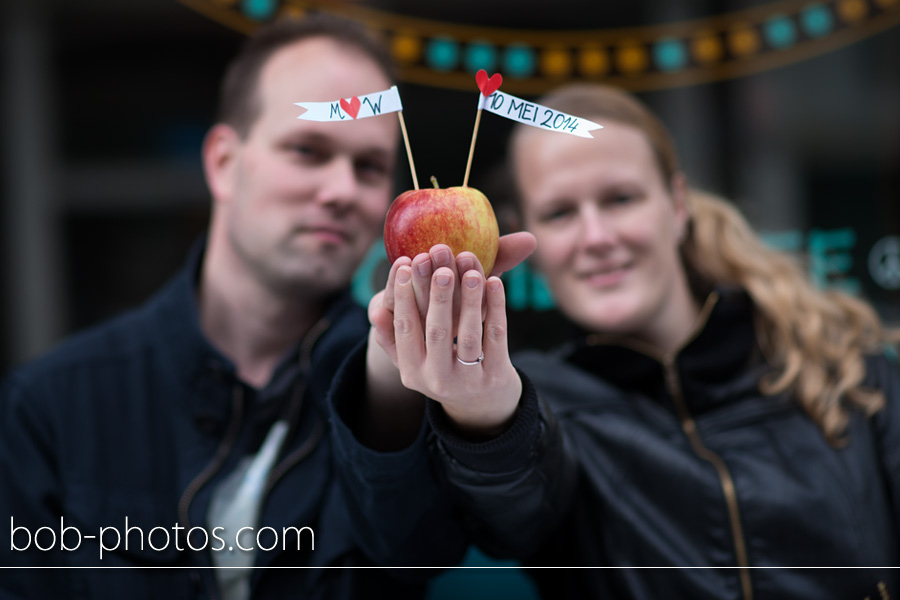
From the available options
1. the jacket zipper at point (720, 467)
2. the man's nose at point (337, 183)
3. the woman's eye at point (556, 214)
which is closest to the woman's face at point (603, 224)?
the woman's eye at point (556, 214)

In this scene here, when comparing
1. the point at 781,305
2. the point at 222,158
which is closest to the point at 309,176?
the point at 222,158

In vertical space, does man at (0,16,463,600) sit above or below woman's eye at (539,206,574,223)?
below

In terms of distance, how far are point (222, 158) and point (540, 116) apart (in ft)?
3.00

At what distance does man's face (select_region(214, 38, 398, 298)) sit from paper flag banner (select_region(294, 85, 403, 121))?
0.44 metres

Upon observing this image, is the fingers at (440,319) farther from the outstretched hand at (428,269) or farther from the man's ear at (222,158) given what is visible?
the man's ear at (222,158)

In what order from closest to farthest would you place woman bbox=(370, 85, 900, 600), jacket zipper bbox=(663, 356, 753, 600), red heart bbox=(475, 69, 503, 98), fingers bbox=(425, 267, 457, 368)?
fingers bbox=(425, 267, 457, 368) < red heart bbox=(475, 69, 503, 98) < woman bbox=(370, 85, 900, 600) < jacket zipper bbox=(663, 356, 753, 600)

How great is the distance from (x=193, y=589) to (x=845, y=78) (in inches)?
86.8

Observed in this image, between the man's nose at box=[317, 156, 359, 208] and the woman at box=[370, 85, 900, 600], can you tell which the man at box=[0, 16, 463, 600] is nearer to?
the man's nose at box=[317, 156, 359, 208]

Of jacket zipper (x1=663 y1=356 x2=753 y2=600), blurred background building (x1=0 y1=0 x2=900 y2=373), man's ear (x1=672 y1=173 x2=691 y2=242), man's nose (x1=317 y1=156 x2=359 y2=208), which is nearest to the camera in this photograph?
jacket zipper (x1=663 y1=356 x2=753 y2=600)

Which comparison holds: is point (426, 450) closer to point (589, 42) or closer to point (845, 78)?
point (589, 42)

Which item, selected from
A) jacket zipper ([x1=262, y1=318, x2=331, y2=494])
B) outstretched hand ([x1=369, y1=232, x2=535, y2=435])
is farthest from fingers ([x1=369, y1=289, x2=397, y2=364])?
jacket zipper ([x1=262, y1=318, x2=331, y2=494])

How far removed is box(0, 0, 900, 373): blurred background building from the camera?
6.59 ft

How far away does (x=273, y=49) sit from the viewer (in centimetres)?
156

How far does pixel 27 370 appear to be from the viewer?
58.9 inches
